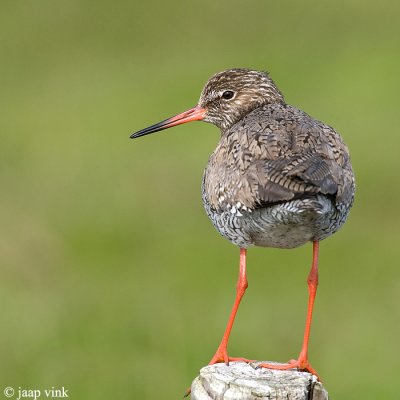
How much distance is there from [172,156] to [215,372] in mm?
13362

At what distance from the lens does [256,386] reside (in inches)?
241

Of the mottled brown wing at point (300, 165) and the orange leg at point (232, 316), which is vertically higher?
the mottled brown wing at point (300, 165)

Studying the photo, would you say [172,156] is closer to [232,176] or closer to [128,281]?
[128,281]

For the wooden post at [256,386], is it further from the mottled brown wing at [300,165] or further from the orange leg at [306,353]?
the mottled brown wing at [300,165]

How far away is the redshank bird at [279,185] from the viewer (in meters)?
7.00

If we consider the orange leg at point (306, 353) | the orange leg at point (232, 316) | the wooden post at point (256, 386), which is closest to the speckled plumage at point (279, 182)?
the orange leg at point (232, 316)

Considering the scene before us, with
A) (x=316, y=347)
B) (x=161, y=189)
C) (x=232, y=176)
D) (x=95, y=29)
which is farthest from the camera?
(x=95, y=29)

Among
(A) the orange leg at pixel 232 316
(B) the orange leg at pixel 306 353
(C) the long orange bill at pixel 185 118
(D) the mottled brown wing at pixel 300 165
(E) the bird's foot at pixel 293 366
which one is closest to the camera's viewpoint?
(E) the bird's foot at pixel 293 366

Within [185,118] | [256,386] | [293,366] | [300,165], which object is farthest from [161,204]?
[256,386]

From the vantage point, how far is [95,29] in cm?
2898

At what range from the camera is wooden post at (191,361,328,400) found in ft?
20.0

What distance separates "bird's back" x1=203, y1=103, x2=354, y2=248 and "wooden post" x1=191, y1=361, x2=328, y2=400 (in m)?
1.10

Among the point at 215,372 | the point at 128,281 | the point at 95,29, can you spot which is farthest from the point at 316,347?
the point at 95,29

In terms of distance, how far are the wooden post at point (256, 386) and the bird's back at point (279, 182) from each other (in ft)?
3.59
